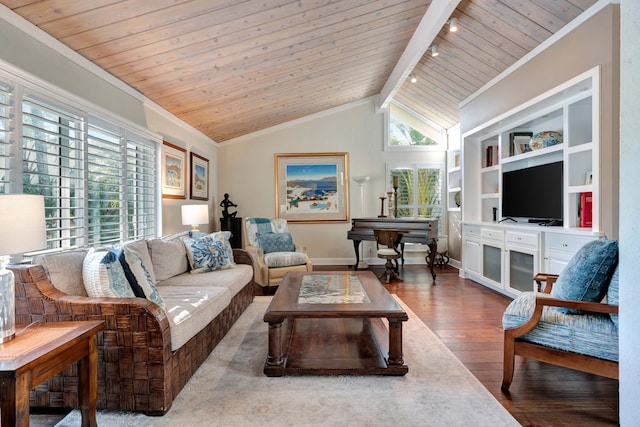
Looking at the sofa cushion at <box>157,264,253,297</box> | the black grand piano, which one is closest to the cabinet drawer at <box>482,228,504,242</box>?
the black grand piano

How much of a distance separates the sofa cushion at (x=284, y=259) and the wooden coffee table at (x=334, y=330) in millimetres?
1351

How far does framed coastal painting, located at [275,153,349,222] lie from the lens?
6.44 metres

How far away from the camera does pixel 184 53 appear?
2938mm

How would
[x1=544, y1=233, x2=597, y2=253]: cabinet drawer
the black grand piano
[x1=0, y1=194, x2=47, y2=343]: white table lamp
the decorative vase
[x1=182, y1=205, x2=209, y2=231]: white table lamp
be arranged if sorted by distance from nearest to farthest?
[x1=0, y1=194, x2=47, y2=343]: white table lamp < [x1=544, y1=233, x2=597, y2=253]: cabinet drawer < the decorative vase < [x1=182, y1=205, x2=209, y2=231]: white table lamp < the black grand piano

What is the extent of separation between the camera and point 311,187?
254 inches

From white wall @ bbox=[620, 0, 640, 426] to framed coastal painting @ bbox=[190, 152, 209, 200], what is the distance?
477cm

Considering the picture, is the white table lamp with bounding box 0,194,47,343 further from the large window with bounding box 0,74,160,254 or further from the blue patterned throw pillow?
the blue patterned throw pillow

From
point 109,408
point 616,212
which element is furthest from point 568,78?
point 109,408

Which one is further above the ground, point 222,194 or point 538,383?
point 222,194

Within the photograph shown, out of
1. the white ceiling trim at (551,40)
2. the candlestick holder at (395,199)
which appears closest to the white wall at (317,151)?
the candlestick holder at (395,199)

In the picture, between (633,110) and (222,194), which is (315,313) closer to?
(633,110)

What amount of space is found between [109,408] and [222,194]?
16.1ft

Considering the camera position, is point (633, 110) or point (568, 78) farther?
point (568, 78)

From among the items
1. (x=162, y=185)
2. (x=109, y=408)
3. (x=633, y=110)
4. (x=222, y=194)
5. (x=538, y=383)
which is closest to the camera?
(x=633, y=110)
